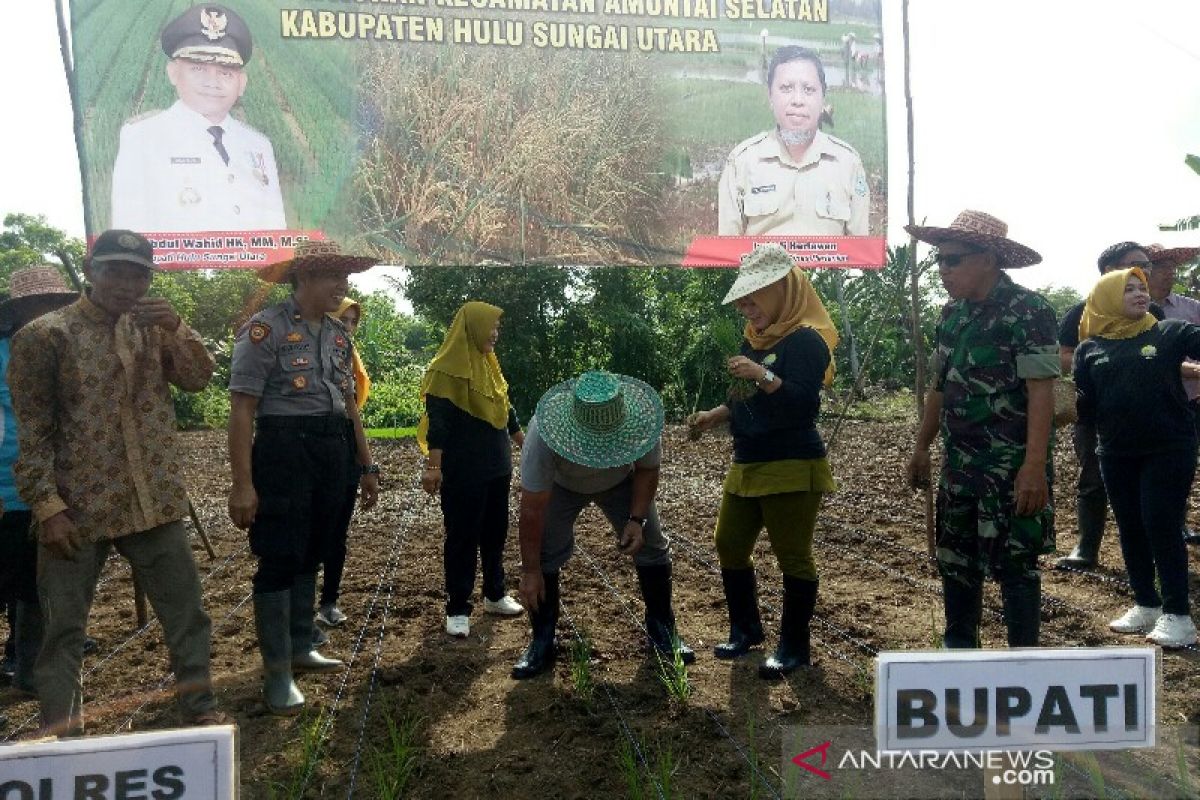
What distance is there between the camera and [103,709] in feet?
11.0

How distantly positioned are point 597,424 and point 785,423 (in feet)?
2.17

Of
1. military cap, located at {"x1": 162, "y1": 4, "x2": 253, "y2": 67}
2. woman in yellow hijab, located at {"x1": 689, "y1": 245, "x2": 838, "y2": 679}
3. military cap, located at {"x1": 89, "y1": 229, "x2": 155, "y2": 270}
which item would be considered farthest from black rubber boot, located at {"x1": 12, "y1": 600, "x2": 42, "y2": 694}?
military cap, located at {"x1": 162, "y1": 4, "x2": 253, "y2": 67}

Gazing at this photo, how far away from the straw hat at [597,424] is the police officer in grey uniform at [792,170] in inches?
101

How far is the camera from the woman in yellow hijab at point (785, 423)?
3.33 meters

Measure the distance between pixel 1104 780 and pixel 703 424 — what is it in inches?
64.2

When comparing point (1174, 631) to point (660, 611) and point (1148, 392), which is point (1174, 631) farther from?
point (660, 611)

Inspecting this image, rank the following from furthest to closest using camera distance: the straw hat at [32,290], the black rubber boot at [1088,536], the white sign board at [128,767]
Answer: the black rubber boot at [1088,536]
the straw hat at [32,290]
the white sign board at [128,767]

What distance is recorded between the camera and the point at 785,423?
3.37 metres

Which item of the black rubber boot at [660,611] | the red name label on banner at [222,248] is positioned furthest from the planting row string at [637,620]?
the red name label on banner at [222,248]

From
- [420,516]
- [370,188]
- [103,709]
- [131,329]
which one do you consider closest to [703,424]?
[131,329]

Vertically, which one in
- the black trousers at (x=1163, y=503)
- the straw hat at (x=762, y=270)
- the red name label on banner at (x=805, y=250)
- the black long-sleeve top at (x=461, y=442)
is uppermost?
the red name label on banner at (x=805, y=250)

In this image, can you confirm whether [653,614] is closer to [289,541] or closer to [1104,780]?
[289,541]

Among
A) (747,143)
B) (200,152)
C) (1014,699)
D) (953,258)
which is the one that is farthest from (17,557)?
(747,143)

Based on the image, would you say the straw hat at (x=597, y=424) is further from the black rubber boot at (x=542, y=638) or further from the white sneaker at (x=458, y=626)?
the white sneaker at (x=458, y=626)
